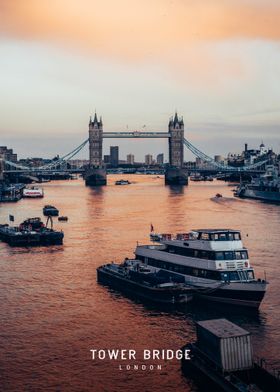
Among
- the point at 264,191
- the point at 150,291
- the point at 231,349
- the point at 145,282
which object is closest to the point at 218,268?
the point at 150,291

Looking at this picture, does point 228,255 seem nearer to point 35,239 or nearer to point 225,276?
point 225,276

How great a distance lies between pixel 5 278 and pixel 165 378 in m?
21.2

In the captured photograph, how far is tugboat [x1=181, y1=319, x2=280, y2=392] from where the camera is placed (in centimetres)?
2119

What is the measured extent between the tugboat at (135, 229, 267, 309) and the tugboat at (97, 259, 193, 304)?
2.43 ft

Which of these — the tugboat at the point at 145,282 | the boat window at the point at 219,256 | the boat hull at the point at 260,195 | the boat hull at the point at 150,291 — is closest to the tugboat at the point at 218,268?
the boat window at the point at 219,256

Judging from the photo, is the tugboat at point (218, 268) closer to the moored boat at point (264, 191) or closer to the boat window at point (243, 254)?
the boat window at point (243, 254)

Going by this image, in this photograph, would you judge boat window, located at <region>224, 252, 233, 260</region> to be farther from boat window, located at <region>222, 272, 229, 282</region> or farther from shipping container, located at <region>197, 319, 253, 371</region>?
shipping container, located at <region>197, 319, 253, 371</region>

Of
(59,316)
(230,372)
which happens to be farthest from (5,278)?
(230,372)

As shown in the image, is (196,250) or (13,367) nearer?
(13,367)

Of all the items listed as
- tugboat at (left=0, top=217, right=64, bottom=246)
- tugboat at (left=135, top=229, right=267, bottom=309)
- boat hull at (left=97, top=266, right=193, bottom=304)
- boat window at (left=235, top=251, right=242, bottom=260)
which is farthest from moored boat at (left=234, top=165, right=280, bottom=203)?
boat window at (left=235, top=251, right=242, bottom=260)

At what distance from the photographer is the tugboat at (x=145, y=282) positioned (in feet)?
110

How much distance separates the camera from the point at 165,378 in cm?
2389

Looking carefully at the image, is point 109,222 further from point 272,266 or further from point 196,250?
point 196,250

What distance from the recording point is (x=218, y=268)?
33312mm
